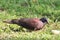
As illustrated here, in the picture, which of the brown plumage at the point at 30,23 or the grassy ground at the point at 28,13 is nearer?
the grassy ground at the point at 28,13

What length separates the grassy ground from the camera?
6039 millimetres

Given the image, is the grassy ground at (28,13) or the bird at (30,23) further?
the bird at (30,23)

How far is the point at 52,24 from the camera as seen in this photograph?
6.83 m

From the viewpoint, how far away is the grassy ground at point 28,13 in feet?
19.8

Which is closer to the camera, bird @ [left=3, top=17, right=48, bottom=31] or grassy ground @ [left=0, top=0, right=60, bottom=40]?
grassy ground @ [left=0, top=0, right=60, bottom=40]

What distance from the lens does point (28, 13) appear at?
738 cm

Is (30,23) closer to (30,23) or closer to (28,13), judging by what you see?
(30,23)

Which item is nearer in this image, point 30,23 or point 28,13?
point 30,23

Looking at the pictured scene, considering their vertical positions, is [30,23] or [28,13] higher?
[30,23]

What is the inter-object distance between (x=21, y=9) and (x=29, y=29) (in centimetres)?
121

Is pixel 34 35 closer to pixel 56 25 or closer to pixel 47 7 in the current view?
pixel 56 25

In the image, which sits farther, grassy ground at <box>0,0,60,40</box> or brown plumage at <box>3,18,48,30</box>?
brown plumage at <box>3,18,48,30</box>

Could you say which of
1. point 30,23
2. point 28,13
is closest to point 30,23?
point 30,23

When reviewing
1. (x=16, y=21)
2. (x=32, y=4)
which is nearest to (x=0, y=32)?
(x=16, y=21)
